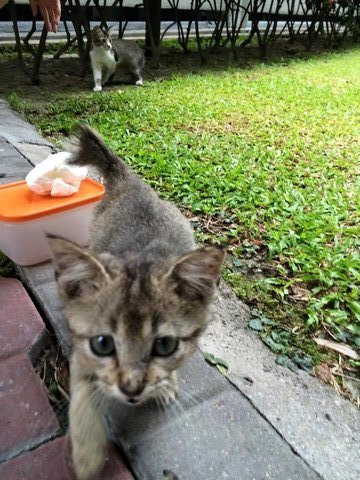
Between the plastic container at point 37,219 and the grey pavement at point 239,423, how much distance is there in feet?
1.01

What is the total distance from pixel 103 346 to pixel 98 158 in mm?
1499

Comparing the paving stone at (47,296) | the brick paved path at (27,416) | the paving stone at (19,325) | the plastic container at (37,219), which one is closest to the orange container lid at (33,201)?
the plastic container at (37,219)

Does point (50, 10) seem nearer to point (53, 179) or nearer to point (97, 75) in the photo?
point (53, 179)

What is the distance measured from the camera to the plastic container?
8.28 ft

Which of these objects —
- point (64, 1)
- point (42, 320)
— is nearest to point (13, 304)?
point (42, 320)

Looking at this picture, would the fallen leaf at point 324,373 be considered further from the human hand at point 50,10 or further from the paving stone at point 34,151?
the human hand at point 50,10

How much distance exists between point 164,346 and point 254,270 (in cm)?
136

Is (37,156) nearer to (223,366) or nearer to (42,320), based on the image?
(42,320)

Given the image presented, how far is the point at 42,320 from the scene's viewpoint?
7.33 feet

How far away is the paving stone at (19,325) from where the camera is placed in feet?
6.81

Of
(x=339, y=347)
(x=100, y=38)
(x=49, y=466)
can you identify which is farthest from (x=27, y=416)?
(x=100, y=38)

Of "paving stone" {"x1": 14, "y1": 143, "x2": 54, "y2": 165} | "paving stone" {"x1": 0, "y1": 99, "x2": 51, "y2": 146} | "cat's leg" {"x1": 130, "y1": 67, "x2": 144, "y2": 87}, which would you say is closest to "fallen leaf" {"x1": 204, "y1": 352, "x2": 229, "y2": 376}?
"paving stone" {"x1": 14, "y1": 143, "x2": 54, "y2": 165}

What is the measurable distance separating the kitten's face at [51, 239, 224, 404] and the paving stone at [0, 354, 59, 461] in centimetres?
24

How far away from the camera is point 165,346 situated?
1682 mm
